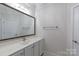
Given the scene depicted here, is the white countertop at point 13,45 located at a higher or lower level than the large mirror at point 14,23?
lower

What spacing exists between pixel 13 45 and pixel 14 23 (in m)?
0.43

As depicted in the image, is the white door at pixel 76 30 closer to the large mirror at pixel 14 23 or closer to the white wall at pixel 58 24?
the white wall at pixel 58 24

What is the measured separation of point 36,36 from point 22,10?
67 cm

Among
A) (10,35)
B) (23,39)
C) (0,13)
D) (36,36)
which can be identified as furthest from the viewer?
(36,36)

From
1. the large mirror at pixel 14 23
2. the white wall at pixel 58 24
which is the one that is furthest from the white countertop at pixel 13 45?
the white wall at pixel 58 24

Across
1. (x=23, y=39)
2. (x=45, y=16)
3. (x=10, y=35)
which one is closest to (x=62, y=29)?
(x=45, y=16)

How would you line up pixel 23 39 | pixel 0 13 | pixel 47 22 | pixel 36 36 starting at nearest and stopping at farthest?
pixel 0 13, pixel 23 39, pixel 36 36, pixel 47 22

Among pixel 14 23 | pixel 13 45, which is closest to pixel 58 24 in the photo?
pixel 14 23

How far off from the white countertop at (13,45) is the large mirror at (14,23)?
10 cm

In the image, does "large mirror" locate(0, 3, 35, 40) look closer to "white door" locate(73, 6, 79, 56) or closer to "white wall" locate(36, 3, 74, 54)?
"white wall" locate(36, 3, 74, 54)

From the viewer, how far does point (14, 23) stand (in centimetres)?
208

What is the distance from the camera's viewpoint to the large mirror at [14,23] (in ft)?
5.63

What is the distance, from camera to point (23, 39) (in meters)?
2.37

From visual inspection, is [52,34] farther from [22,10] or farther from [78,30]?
[22,10]
